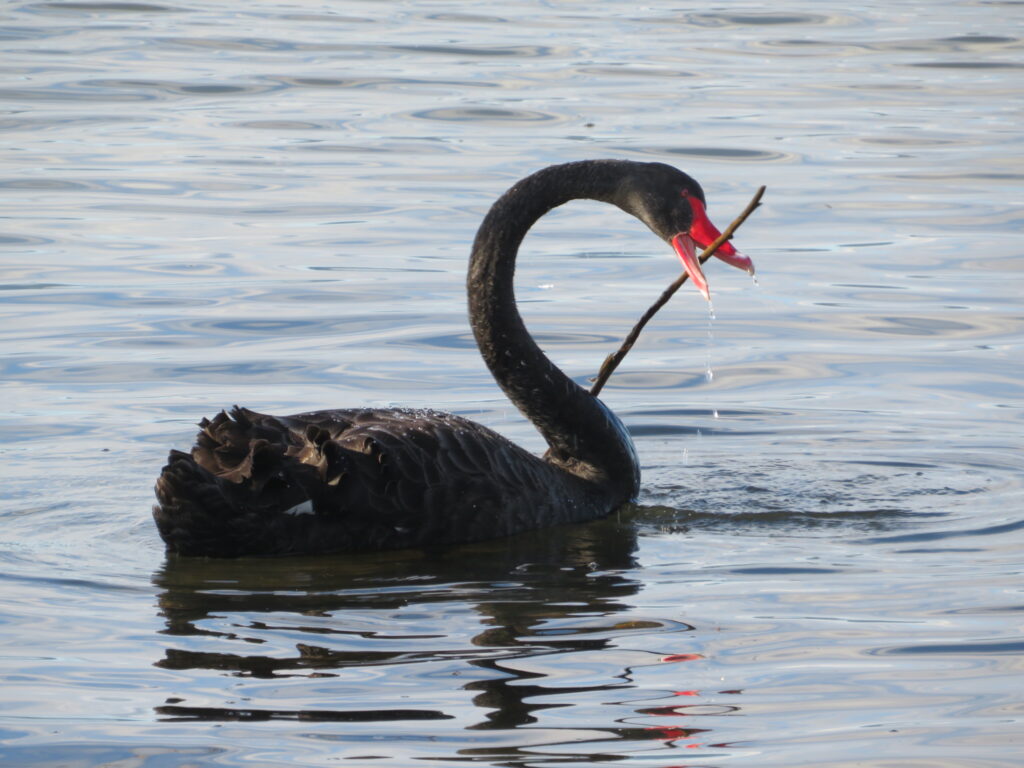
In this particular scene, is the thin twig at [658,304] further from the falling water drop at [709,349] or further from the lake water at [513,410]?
the falling water drop at [709,349]

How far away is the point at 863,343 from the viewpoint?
945 cm

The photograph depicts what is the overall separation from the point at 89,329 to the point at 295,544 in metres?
4.01

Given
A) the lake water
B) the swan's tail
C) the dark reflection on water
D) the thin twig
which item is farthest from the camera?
the thin twig

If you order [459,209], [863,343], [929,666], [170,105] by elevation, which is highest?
[170,105]

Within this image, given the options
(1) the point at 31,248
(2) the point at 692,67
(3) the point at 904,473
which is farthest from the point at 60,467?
(2) the point at 692,67

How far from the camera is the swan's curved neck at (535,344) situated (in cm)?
682

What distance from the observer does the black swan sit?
227 inches

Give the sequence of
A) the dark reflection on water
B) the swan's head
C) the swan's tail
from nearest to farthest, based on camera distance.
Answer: the dark reflection on water < the swan's tail < the swan's head

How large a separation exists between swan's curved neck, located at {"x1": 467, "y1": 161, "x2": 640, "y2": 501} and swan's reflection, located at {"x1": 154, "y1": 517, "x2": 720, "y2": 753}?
43 centimetres

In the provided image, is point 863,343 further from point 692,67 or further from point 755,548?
point 692,67

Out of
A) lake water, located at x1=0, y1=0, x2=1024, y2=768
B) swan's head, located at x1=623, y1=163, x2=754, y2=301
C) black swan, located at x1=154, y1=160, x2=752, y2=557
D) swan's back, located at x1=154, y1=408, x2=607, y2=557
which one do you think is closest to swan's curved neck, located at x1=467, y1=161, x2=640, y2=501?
black swan, located at x1=154, y1=160, x2=752, y2=557

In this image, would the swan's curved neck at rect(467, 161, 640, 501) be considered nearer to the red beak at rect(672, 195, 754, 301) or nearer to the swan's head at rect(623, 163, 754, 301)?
the swan's head at rect(623, 163, 754, 301)

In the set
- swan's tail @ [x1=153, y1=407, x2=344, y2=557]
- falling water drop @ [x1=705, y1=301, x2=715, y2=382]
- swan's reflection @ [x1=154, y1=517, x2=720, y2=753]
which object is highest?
falling water drop @ [x1=705, y1=301, x2=715, y2=382]

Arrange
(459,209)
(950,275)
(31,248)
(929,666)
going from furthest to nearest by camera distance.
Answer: (459,209)
(31,248)
(950,275)
(929,666)
